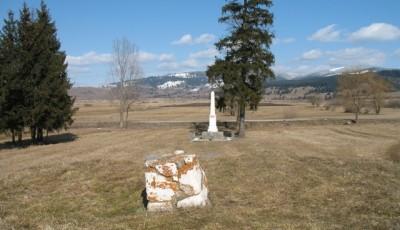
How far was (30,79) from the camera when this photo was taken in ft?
91.2

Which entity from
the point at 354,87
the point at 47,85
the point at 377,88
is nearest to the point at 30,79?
the point at 47,85

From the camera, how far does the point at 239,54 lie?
32.6 meters

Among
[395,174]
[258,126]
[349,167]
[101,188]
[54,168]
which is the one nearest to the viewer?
[101,188]

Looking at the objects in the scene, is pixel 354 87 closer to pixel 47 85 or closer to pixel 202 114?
pixel 202 114

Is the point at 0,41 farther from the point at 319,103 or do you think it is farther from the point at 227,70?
the point at 319,103

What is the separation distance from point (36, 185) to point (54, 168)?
2839mm

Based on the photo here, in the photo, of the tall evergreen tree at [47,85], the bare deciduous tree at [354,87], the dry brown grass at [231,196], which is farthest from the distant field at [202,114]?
the dry brown grass at [231,196]

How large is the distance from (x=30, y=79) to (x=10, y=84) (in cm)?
A: 149

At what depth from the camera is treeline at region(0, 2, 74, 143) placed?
27.1 metres

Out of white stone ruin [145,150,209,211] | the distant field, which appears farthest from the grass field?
the distant field

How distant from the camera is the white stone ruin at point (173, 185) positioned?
357 inches

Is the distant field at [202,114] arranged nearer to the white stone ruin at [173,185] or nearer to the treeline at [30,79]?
the treeline at [30,79]

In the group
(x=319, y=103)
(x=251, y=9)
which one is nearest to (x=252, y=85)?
(x=251, y=9)

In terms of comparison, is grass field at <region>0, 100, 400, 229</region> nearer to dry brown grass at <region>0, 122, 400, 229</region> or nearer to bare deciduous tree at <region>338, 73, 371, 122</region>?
dry brown grass at <region>0, 122, 400, 229</region>
